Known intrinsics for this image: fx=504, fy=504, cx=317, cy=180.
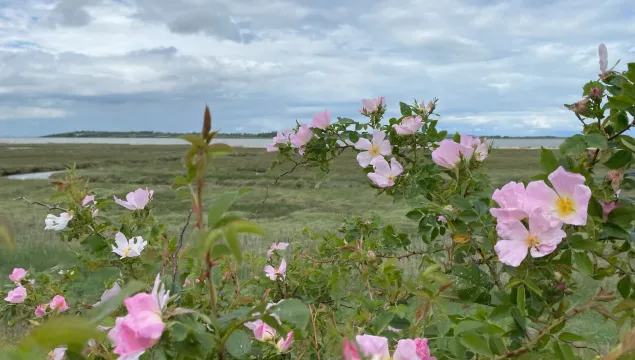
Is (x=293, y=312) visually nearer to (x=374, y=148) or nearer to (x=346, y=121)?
(x=374, y=148)

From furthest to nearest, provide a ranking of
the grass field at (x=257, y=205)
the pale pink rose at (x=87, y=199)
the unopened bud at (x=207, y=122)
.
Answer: the grass field at (x=257, y=205)
the pale pink rose at (x=87, y=199)
the unopened bud at (x=207, y=122)

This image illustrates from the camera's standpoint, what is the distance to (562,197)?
2.43 feet

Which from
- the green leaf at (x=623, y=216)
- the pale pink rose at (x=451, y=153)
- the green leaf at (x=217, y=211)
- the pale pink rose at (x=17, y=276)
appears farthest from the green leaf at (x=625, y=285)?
the pale pink rose at (x=17, y=276)

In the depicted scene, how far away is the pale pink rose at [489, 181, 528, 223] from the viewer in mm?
718

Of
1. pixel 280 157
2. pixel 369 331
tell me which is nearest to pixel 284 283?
pixel 280 157

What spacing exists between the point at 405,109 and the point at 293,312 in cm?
129

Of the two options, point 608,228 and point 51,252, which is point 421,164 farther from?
point 51,252

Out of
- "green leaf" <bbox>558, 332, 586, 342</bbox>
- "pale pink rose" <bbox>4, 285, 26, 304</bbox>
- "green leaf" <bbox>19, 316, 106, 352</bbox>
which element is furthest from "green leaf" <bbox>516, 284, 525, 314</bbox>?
"pale pink rose" <bbox>4, 285, 26, 304</bbox>

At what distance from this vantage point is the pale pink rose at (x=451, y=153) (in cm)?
109

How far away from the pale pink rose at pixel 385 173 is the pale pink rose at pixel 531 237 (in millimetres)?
780

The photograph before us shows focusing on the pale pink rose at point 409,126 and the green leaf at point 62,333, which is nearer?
the green leaf at point 62,333

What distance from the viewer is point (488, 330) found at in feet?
2.67

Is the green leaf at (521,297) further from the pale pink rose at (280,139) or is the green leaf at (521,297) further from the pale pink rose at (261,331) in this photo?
the pale pink rose at (280,139)

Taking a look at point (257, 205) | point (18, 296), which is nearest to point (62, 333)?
point (18, 296)
